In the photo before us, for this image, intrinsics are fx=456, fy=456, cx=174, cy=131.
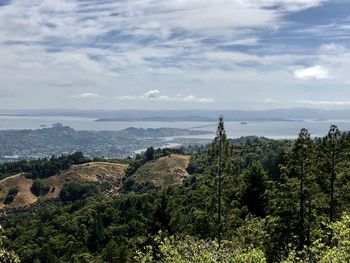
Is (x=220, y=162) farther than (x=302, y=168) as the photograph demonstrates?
Yes

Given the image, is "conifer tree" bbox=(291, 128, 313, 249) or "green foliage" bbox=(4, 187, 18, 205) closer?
"conifer tree" bbox=(291, 128, 313, 249)

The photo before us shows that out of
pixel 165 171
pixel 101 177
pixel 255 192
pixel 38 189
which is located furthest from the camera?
pixel 101 177

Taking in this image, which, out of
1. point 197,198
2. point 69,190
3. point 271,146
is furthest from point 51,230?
point 271,146

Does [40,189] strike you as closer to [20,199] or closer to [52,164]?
[20,199]

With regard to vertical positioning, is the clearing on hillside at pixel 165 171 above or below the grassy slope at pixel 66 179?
above

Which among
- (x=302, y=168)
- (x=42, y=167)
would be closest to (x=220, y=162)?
(x=302, y=168)

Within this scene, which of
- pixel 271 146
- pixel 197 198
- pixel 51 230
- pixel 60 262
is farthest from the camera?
pixel 271 146

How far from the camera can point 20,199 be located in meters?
150

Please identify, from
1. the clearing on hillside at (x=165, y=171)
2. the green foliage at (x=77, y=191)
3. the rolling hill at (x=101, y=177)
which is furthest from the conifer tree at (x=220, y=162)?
the green foliage at (x=77, y=191)

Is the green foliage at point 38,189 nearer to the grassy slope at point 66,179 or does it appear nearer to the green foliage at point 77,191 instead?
the grassy slope at point 66,179

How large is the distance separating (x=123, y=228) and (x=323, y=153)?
198 feet

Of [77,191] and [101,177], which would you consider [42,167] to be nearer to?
[101,177]

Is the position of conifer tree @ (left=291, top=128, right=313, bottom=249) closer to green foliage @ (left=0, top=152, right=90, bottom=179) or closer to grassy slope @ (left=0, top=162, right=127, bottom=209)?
grassy slope @ (left=0, top=162, right=127, bottom=209)

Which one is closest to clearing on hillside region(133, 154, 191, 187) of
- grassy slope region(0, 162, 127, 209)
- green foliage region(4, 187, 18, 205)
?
grassy slope region(0, 162, 127, 209)
